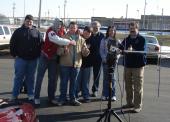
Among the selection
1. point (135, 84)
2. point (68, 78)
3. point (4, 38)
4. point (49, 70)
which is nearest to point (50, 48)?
point (49, 70)

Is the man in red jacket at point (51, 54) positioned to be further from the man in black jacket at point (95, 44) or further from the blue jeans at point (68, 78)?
the man in black jacket at point (95, 44)

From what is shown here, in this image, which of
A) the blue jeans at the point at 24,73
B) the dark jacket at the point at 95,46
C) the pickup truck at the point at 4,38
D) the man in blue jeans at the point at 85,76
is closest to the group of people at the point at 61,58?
the blue jeans at the point at 24,73

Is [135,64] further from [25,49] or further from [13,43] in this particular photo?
[13,43]

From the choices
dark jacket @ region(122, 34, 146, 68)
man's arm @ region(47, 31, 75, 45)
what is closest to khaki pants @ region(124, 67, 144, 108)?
dark jacket @ region(122, 34, 146, 68)

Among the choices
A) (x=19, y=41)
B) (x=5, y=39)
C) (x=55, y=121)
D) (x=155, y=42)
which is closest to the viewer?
(x=55, y=121)

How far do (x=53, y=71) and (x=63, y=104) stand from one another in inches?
32.4

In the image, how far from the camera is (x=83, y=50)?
9.63m

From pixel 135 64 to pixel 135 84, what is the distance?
0.45m

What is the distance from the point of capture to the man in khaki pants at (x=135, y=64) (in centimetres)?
911

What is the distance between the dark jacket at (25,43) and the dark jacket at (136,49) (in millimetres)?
1954

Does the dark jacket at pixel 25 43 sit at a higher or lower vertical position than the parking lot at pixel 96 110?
higher

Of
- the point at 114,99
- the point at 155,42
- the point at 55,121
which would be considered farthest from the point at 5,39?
the point at 55,121

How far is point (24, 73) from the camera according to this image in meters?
9.63

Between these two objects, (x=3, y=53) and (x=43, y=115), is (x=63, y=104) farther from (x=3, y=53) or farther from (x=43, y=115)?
(x=3, y=53)
